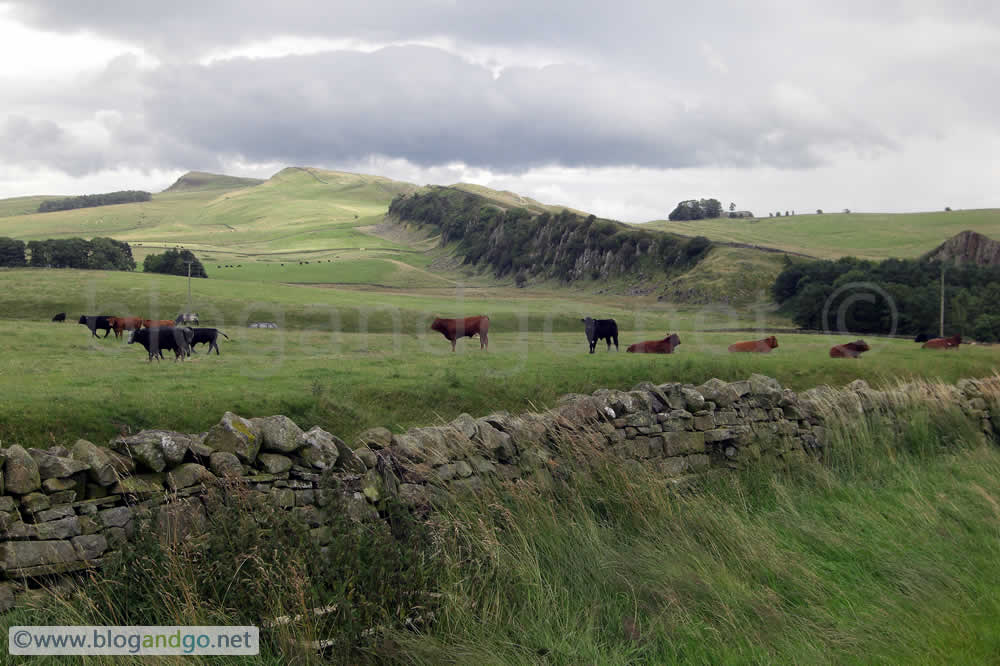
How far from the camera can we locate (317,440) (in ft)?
25.1

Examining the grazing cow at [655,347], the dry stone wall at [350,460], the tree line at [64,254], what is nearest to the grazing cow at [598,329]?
the grazing cow at [655,347]

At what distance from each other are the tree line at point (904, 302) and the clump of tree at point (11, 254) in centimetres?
8144

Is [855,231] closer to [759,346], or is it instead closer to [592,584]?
[759,346]

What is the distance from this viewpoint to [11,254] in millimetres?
81062

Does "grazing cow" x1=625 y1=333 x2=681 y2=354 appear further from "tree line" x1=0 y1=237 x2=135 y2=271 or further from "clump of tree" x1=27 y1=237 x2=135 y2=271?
"tree line" x1=0 y1=237 x2=135 y2=271

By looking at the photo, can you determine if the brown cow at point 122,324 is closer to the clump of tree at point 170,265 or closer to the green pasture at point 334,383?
the green pasture at point 334,383

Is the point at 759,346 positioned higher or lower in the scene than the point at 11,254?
lower

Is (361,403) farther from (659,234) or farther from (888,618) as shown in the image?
(659,234)

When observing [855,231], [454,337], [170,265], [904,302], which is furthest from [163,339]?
[855,231]

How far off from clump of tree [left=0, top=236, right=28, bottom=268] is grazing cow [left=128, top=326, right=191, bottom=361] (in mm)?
73681

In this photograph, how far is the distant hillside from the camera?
268 ft

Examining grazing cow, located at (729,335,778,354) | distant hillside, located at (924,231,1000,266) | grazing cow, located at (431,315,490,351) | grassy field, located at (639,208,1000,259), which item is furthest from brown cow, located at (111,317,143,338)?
grassy field, located at (639,208,1000,259)

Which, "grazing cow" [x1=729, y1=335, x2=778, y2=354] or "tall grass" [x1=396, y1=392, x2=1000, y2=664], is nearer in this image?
"tall grass" [x1=396, y1=392, x2=1000, y2=664]

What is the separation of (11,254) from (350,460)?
90776mm
